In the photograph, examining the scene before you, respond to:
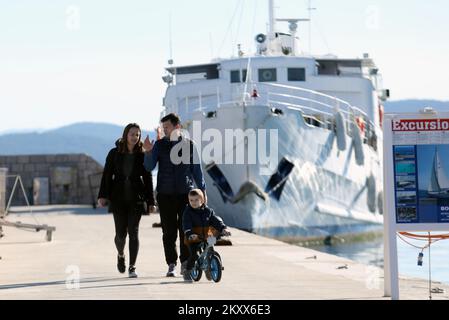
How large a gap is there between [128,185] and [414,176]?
9.74 ft

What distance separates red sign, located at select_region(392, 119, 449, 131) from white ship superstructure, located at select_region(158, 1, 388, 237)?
18229 millimetres

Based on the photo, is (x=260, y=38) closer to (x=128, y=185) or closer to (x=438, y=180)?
(x=128, y=185)

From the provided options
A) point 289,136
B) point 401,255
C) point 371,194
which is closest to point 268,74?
point 371,194

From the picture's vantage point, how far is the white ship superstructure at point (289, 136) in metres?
27.8

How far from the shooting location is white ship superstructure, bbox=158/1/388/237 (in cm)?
2781

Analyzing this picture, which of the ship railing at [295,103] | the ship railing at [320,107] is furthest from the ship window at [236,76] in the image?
the ship railing at [320,107]

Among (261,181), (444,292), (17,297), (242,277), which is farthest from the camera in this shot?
(261,181)

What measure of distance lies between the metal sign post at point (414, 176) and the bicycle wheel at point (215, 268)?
5.79 ft

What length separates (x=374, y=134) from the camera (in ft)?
118

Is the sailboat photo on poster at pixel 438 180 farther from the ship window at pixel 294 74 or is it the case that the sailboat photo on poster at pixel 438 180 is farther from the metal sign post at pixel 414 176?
the ship window at pixel 294 74

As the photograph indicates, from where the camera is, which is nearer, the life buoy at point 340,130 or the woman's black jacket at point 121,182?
the woman's black jacket at point 121,182
